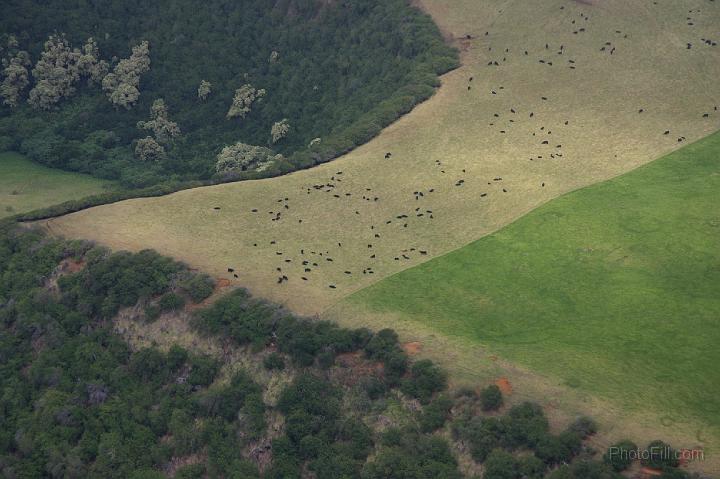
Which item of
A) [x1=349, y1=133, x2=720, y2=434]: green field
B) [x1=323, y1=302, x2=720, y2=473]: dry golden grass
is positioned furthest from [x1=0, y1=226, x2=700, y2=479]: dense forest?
[x1=349, y1=133, x2=720, y2=434]: green field

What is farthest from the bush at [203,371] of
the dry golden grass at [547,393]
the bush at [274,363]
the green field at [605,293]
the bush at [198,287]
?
the green field at [605,293]

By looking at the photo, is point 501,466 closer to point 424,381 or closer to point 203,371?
point 424,381

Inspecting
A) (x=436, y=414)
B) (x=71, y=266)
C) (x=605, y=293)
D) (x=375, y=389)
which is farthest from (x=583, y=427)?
(x=71, y=266)

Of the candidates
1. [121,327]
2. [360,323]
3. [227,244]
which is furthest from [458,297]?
[121,327]

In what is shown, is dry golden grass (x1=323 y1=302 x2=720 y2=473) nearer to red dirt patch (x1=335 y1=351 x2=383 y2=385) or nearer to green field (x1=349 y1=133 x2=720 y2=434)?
green field (x1=349 y1=133 x2=720 y2=434)

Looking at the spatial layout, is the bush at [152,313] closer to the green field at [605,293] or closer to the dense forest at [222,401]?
the dense forest at [222,401]

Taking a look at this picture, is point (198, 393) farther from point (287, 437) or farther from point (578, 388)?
point (578, 388)
